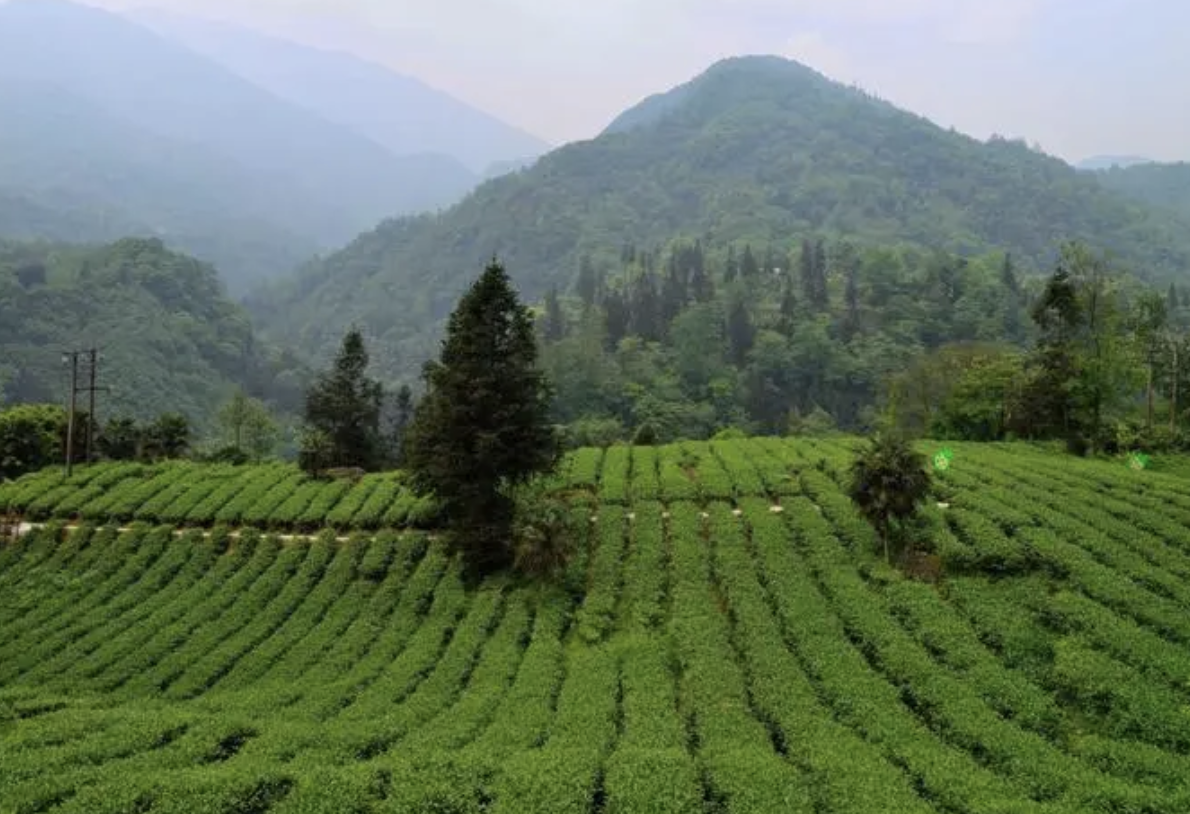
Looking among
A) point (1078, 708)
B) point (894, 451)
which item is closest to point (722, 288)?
point (894, 451)

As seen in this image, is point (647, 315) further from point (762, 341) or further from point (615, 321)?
point (762, 341)

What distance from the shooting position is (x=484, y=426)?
110 ft

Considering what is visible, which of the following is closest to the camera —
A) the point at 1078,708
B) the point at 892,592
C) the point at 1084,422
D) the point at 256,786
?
the point at 256,786

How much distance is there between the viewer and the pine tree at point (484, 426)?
109 feet

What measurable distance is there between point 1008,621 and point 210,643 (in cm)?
2526

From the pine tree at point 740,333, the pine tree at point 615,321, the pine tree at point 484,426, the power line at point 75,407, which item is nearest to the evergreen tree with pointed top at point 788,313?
the pine tree at point 740,333

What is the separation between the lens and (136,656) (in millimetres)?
28406

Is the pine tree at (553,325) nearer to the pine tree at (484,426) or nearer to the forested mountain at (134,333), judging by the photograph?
the forested mountain at (134,333)

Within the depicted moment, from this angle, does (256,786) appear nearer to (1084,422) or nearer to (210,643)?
(210,643)

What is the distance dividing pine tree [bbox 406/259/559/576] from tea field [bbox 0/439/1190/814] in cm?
224

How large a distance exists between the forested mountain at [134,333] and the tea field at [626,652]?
95.5 meters

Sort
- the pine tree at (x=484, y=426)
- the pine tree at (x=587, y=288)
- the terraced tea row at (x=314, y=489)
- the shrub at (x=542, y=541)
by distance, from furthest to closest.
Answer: the pine tree at (x=587, y=288), the terraced tea row at (x=314, y=489), the pine tree at (x=484, y=426), the shrub at (x=542, y=541)

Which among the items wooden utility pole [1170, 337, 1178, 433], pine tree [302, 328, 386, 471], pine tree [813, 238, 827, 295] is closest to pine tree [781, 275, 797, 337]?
pine tree [813, 238, 827, 295]

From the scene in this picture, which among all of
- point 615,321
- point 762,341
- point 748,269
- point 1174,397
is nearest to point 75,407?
point 1174,397
